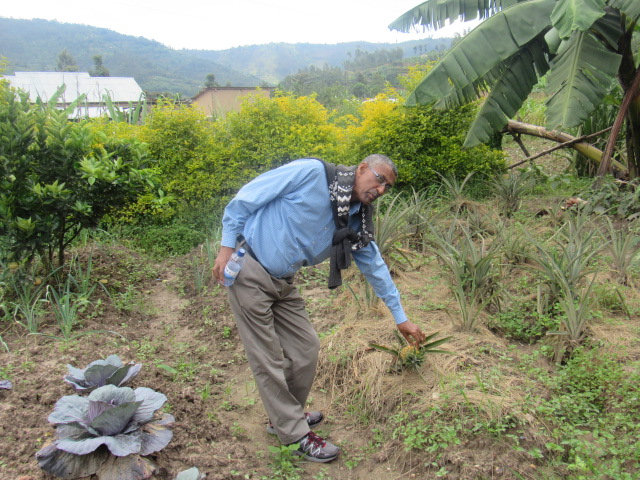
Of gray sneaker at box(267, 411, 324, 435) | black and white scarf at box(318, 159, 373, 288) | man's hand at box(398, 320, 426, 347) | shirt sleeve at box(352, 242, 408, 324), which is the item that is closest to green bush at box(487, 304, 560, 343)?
man's hand at box(398, 320, 426, 347)

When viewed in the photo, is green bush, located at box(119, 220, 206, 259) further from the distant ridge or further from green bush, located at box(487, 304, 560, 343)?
the distant ridge

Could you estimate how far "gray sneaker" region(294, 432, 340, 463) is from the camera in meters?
3.06

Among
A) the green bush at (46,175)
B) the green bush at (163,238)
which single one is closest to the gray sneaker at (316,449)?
the green bush at (46,175)

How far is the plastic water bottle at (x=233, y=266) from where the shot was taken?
2846 mm

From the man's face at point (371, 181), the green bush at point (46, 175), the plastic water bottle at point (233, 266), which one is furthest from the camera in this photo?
the green bush at point (46, 175)

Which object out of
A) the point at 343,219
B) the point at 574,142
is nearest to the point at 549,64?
the point at 574,142

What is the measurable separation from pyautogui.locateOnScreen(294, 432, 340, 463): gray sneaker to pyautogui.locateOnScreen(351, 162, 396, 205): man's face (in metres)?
1.45

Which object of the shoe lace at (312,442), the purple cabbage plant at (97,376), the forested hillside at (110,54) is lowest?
the shoe lace at (312,442)

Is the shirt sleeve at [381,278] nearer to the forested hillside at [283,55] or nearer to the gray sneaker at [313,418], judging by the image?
the gray sneaker at [313,418]

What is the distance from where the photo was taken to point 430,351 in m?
3.39

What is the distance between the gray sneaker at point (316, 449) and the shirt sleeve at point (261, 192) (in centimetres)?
124

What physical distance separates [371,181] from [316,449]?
1602mm

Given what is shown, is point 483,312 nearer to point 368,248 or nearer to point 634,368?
point 634,368

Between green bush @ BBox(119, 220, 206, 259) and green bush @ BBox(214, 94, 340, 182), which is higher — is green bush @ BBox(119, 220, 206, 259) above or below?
below
